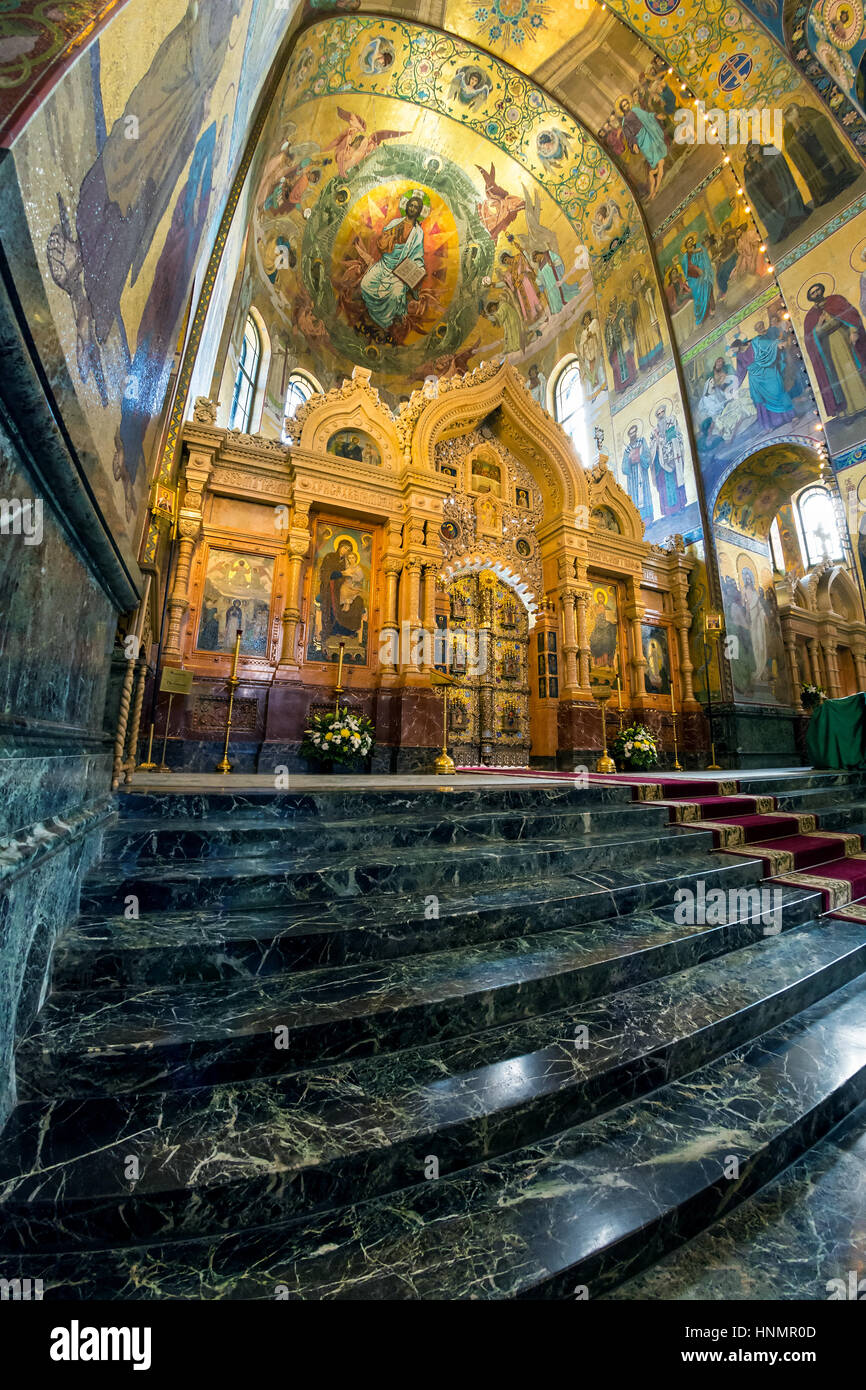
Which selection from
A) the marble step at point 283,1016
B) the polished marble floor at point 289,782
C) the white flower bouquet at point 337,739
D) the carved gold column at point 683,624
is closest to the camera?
the marble step at point 283,1016

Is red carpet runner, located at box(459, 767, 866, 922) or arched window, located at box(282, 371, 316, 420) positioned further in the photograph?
arched window, located at box(282, 371, 316, 420)


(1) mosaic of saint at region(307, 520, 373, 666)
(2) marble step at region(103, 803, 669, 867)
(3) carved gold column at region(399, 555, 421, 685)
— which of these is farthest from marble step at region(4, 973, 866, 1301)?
(1) mosaic of saint at region(307, 520, 373, 666)

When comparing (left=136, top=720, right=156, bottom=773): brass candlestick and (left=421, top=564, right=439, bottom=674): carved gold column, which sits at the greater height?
(left=421, top=564, right=439, bottom=674): carved gold column

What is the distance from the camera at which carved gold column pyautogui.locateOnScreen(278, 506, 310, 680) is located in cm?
741

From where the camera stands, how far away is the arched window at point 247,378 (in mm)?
11797

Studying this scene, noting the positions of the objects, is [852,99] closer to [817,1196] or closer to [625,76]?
[625,76]

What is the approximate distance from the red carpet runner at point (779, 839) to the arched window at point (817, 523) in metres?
13.3

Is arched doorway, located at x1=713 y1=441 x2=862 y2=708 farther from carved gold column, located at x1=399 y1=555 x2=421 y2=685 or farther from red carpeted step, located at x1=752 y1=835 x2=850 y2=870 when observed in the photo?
carved gold column, located at x1=399 y1=555 x2=421 y2=685

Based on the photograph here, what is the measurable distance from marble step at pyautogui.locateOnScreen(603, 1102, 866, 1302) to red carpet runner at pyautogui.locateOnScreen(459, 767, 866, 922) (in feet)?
8.59

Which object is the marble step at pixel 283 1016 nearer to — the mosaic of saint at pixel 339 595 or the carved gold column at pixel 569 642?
the mosaic of saint at pixel 339 595

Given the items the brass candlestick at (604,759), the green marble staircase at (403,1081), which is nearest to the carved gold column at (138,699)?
the green marble staircase at (403,1081)

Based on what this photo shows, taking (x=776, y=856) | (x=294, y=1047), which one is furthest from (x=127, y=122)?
(x=776, y=856)

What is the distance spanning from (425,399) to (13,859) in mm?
9873

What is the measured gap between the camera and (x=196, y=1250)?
1281 millimetres
